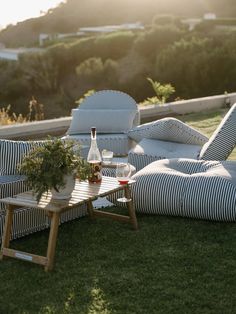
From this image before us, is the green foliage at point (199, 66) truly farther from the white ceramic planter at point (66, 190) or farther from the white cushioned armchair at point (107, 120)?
the white ceramic planter at point (66, 190)

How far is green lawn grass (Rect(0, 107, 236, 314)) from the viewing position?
3.22 metres

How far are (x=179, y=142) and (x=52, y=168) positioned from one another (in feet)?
8.42

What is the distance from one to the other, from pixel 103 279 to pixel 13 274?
563 millimetres

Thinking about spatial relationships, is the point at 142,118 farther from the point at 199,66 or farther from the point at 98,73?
the point at 98,73

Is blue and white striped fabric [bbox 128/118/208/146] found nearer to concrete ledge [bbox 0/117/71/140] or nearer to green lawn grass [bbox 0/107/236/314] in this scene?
green lawn grass [bbox 0/107/236/314]

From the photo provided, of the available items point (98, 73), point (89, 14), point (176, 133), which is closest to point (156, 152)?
point (176, 133)

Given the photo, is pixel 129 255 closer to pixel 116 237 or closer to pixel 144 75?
pixel 116 237

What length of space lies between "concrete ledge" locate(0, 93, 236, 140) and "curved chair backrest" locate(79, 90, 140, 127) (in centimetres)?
133

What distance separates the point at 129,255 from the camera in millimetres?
3920

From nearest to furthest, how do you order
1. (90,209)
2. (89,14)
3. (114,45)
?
(90,209) → (114,45) → (89,14)

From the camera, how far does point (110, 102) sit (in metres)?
7.03

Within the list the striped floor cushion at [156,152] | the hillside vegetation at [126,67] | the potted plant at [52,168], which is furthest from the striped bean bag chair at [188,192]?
the hillside vegetation at [126,67]

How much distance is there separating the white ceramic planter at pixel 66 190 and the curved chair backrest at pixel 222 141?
1802 mm

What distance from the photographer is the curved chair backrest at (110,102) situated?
698 centimetres
